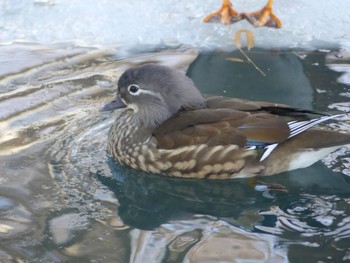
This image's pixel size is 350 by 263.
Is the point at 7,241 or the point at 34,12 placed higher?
the point at 34,12

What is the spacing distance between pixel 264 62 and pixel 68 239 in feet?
8.15

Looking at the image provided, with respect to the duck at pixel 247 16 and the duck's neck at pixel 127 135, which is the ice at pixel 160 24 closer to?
the duck at pixel 247 16

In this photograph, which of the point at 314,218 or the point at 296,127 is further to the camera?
the point at 296,127

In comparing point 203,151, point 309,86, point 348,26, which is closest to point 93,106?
point 203,151

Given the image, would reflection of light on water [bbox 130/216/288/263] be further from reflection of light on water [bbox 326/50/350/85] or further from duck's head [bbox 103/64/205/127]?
reflection of light on water [bbox 326/50/350/85]

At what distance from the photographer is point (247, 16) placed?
5652mm

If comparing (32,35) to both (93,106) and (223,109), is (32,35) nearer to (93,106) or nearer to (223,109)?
(93,106)

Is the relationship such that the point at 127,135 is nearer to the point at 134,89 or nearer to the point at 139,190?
the point at 134,89

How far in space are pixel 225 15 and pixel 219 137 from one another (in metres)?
1.98

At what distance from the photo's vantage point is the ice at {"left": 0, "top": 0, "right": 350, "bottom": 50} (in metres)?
5.72

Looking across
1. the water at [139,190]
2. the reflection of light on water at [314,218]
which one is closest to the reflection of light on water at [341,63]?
the water at [139,190]

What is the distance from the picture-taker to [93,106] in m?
4.71

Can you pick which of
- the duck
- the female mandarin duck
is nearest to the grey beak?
the female mandarin duck

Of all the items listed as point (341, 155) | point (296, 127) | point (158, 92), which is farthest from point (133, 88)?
point (341, 155)
